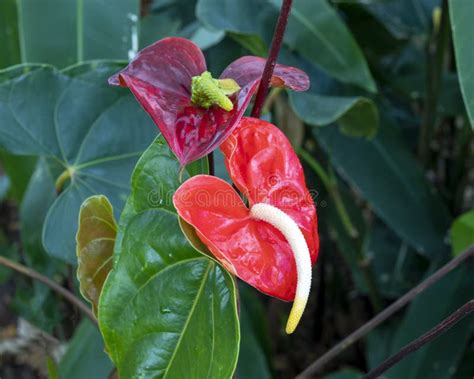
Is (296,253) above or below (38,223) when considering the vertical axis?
Result: above

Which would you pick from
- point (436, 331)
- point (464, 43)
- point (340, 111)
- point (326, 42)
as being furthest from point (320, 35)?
point (436, 331)

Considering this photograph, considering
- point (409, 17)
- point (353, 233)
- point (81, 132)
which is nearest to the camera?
point (81, 132)

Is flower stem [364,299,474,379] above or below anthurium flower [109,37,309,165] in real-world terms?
below

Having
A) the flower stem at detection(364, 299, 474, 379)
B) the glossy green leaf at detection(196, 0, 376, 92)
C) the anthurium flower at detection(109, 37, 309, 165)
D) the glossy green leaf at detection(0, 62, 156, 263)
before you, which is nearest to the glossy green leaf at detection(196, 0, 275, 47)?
the glossy green leaf at detection(196, 0, 376, 92)

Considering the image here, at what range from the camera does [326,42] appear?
0.78 meters

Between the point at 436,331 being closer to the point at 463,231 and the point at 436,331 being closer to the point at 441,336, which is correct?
the point at 463,231

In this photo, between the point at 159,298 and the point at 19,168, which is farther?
the point at 19,168

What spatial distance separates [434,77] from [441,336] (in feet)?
1.18

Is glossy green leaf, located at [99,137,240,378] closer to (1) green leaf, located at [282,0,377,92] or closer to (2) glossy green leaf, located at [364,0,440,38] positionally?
(1) green leaf, located at [282,0,377,92]

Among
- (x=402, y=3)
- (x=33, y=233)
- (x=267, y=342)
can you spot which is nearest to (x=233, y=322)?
(x=33, y=233)

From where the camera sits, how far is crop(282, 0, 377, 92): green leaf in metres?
0.77

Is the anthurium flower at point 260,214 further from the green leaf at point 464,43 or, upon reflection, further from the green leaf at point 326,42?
the green leaf at point 326,42

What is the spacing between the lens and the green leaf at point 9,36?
85 centimetres

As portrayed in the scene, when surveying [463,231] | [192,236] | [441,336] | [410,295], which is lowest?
[441,336]
